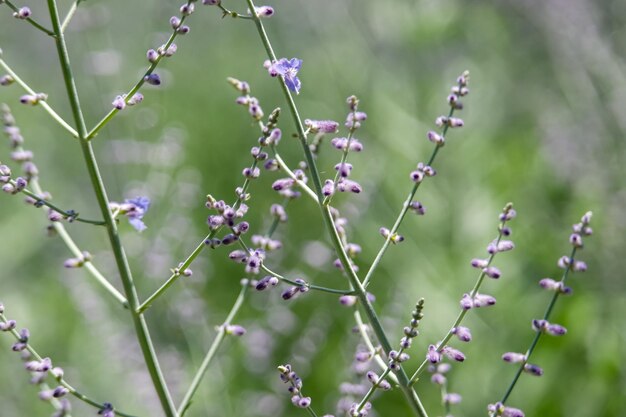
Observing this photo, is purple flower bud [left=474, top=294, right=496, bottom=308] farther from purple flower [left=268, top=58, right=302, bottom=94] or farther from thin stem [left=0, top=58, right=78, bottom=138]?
thin stem [left=0, top=58, right=78, bottom=138]

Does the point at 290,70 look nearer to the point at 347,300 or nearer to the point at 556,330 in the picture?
the point at 347,300

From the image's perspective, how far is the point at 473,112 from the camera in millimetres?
4637

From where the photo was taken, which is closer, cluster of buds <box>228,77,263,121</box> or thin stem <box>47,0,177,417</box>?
thin stem <box>47,0,177,417</box>

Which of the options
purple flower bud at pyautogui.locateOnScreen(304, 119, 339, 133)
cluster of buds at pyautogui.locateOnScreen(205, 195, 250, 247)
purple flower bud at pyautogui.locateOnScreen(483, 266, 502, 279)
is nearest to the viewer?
cluster of buds at pyautogui.locateOnScreen(205, 195, 250, 247)

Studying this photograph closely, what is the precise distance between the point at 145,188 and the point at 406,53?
1917mm

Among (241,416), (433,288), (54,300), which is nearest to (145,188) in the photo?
(241,416)

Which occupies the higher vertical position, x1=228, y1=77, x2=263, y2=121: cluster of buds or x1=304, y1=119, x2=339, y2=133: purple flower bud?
x1=228, y1=77, x2=263, y2=121: cluster of buds

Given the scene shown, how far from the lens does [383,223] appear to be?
169 inches

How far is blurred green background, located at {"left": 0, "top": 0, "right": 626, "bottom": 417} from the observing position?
11.2ft

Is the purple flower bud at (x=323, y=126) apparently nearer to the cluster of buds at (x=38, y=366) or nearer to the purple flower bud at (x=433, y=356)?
the purple flower bud at (x=433, y=356)

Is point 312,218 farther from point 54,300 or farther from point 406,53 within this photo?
point 54,300

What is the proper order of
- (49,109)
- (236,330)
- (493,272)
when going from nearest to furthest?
1. (49,109)
2. (493,272)
3. (236,330)

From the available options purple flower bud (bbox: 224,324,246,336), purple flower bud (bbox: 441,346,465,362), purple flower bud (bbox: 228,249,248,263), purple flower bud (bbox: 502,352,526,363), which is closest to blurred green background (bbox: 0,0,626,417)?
purple flower bud (bbox: 224,324,246,336)

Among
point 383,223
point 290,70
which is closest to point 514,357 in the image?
point 290,70
